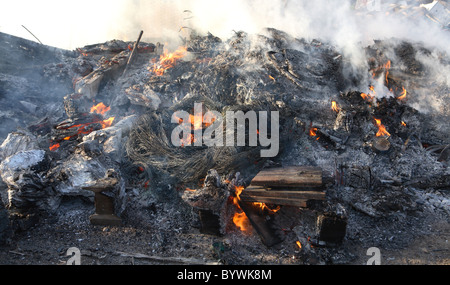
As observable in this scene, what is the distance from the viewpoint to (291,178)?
16.9 ft

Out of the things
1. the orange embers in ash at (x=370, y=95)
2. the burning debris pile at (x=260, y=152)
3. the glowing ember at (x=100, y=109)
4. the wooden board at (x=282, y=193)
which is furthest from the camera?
the glowing ember at (x=100, y=109)

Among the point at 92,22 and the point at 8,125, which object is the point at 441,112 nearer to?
the point at 8,125

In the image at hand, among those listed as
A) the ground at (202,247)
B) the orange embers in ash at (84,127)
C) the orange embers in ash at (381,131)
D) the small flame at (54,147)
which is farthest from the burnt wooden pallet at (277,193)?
the small flame at (54,147)

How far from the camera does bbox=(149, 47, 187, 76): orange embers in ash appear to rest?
423 inches

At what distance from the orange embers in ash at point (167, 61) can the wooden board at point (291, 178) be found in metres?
7.17

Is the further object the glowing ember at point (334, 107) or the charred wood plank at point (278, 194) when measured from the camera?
the glowing ember at point (334, 107)

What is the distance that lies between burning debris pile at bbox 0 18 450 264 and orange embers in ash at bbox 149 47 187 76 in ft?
0.44

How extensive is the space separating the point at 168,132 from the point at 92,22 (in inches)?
812

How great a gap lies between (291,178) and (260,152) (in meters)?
1.45

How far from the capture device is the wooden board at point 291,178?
16.4ft

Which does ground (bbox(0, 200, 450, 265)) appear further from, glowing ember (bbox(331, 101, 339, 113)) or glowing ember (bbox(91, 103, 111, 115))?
glowing ember (bbox(91, 103, 111, 115))

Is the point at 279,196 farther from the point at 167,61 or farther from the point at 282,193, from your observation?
the point at 167,61

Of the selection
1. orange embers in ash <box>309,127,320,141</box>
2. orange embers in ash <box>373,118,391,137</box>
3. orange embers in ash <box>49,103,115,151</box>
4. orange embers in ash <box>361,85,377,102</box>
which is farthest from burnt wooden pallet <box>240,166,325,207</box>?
orange embers in ash <box>49,103,115,151</box>

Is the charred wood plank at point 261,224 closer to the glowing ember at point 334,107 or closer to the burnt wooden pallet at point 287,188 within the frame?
the burnt wooden pallet at point 287,188
